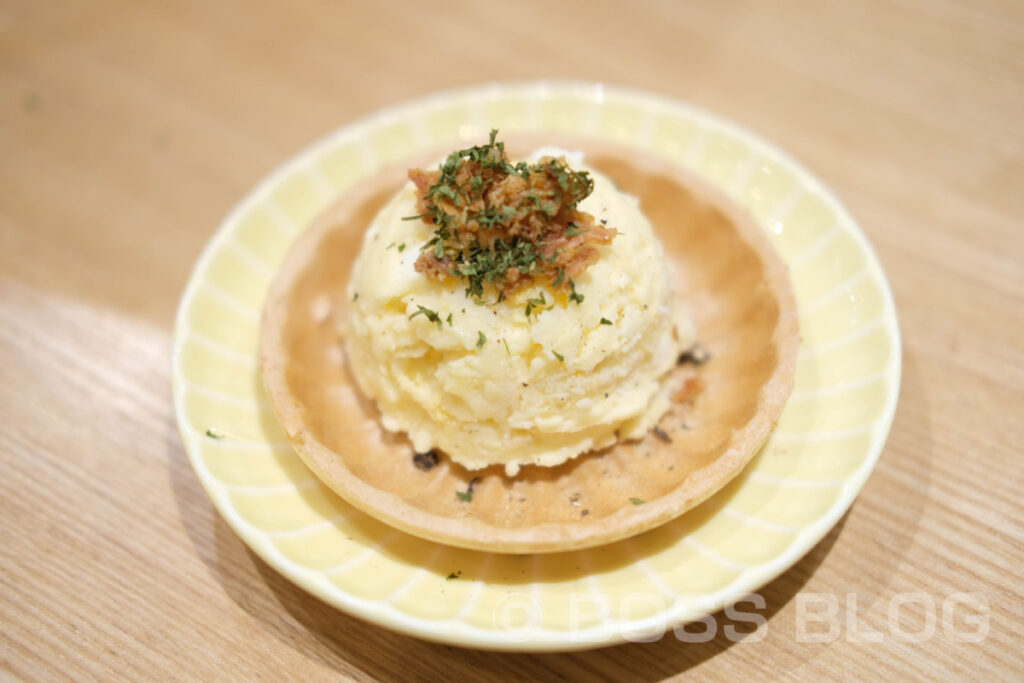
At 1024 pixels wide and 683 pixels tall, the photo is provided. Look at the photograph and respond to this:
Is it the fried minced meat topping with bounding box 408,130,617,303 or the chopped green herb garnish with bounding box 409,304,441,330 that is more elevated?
the fried minced meat topping with bounding box 408,130,617,303

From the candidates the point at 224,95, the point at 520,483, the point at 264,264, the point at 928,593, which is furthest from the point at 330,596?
the point at 224,95

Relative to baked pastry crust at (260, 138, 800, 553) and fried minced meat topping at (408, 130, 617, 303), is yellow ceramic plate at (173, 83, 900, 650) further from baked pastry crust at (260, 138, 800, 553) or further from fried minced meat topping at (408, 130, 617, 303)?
fried minced meat topping at (408, 130, 617, 303)

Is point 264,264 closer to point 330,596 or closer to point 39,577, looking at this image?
point 39,577

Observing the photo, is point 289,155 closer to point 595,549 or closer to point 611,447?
point 611,447

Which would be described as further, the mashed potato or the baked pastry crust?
the mashed potato

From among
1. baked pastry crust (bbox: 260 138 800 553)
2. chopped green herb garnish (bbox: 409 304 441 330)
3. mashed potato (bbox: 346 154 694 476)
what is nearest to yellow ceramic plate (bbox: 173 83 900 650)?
baked pastry crust (bbox: 260 138 800 553)
